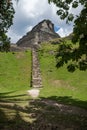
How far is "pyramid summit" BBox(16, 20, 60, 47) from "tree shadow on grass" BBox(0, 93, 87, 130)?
69.4 metres

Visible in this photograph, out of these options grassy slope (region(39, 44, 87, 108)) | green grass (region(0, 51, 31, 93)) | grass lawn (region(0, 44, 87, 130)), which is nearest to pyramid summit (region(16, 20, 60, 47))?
grass lawn (region(0, 44, 87, 130))

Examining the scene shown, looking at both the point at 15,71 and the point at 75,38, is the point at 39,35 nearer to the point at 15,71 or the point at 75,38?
the point at 15,71

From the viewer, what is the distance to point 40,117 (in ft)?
82.0

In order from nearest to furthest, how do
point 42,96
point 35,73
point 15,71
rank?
point 42,96 → point 35,73 → point 15,71

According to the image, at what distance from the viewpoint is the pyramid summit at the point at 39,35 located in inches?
4018

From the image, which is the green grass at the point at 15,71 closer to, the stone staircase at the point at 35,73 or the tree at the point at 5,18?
the stone staircase at the point at 35,73

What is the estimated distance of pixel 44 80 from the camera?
5262 centimetres

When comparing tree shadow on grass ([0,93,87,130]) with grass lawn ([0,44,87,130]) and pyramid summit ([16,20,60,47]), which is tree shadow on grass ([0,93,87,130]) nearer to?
grass lawn ([0,44,87,130])

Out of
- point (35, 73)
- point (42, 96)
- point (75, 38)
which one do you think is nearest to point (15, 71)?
point (35, 73)

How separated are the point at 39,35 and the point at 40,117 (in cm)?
8243

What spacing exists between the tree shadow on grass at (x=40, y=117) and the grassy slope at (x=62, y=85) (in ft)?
19.0

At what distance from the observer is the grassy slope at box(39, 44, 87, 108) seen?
128 feet

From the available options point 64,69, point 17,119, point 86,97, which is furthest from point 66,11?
point 64,69

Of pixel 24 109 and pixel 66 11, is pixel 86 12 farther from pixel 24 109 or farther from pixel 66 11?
pixel 24 109
